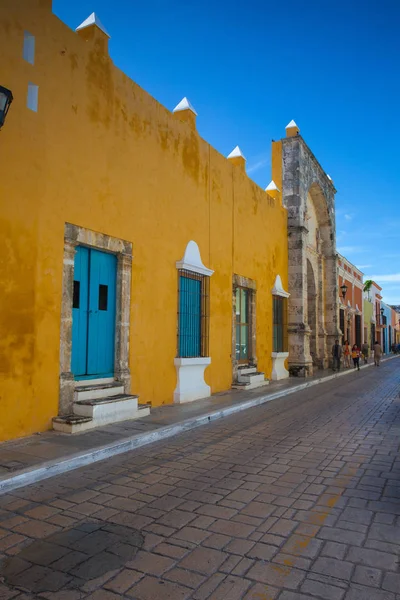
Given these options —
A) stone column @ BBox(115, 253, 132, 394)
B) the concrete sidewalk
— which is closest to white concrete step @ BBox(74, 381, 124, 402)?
stone column @ BBox(115, 253, 132, 394)

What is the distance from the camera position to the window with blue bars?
9.69 metres

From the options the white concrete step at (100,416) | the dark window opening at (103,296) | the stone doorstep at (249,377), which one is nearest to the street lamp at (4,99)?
the dark window opening at (103,296)

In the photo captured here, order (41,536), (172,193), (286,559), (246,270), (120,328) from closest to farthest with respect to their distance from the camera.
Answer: (286,559) → (41,536) → (120,328) → (172,193) → (246,270)

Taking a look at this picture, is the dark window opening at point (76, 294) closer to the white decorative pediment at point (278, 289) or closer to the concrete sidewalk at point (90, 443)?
the concrete sidewalk at point (90, 443)

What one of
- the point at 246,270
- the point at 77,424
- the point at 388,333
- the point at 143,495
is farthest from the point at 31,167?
the point at 388,333

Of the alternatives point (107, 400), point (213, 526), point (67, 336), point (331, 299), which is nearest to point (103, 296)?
point (67, 336)

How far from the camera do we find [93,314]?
24.3 ft

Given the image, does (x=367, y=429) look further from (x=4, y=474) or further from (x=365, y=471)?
(x=4, y=474)

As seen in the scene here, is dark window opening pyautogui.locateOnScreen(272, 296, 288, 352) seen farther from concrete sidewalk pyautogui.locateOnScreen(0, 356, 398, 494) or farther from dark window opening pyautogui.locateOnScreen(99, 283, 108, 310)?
dark window opening pyautogui.locateOnScreen(99, 283, 108, 310)

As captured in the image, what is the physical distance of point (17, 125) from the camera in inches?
235

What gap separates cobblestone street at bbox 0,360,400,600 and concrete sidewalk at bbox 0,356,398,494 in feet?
0.52

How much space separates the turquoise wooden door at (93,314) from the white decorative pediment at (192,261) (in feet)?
6.44

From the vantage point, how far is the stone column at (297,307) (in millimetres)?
16641

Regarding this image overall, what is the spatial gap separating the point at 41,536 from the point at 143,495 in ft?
3.55
